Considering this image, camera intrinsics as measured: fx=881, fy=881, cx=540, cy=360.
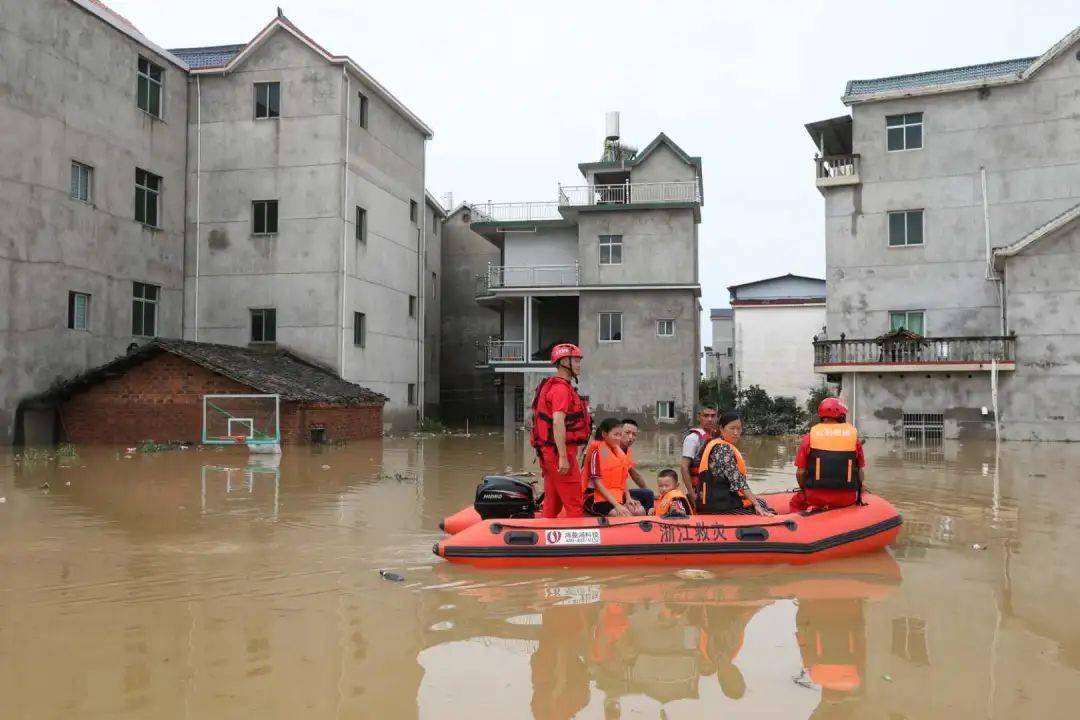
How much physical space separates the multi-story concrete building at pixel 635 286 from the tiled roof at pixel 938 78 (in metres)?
6.67

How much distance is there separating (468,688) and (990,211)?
25.6m

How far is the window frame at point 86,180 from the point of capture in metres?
22.0

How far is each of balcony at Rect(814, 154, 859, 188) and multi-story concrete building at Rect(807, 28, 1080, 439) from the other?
4cm

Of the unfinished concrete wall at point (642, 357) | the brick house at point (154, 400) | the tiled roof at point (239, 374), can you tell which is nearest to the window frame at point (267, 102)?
the tiled roof at point (239, 374)

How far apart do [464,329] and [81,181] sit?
19503 millimetres

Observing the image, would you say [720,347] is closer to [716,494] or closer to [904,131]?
[904,131]

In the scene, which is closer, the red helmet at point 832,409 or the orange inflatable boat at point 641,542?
the orange inflatable boat at point 641,542

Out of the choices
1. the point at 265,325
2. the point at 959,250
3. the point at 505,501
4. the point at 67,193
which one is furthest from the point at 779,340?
the point at 505,501

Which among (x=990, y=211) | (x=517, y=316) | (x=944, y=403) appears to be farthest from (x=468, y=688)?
(x=517, y=316)

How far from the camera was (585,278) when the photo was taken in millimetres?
32469

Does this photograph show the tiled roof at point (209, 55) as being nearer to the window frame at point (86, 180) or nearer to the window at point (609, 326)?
the window frame at point (86, 180)

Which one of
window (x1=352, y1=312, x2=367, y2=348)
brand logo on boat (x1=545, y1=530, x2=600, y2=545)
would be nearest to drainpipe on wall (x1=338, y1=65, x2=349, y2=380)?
window (x1=352, y1=312, x2=367, y2=348)

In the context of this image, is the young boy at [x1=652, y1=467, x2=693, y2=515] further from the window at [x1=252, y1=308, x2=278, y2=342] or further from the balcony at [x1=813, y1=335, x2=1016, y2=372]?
the window at [x1=252, y1=308, x2=278, y2=342]

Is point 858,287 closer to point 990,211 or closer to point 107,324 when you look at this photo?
point 990,211
